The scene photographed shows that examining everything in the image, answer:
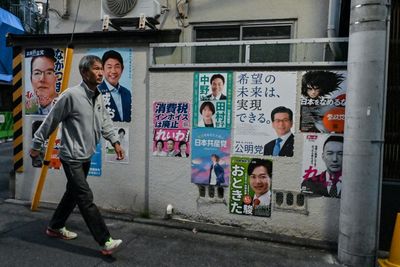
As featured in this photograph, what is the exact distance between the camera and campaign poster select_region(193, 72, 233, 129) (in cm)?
461

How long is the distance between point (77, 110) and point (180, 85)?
1.47 meters

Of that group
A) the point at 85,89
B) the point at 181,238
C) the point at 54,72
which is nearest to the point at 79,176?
the point at 85,89

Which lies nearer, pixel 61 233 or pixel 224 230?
pixel 61 233

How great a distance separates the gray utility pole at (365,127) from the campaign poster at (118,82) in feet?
9.44

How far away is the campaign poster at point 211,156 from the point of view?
4656 millimetres

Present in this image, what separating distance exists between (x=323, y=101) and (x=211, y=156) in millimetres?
1540

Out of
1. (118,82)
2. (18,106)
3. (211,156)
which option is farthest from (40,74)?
(211,156)

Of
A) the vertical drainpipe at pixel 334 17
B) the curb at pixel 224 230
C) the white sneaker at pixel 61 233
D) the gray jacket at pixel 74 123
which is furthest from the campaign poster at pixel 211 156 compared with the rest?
the vertical drainpipe at pixel 334 17

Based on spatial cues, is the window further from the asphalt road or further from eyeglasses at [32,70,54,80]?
eyeglasses at [32,70,54,80]

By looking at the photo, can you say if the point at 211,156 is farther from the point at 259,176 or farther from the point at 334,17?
the point at 334,17

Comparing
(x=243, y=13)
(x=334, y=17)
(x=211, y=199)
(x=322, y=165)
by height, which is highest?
(x=243, y=13)

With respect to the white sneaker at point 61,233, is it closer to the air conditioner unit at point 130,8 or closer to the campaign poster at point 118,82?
the campaign poster at point 118,82

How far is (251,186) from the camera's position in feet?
15.0

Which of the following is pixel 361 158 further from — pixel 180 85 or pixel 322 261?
pixel 180 85
